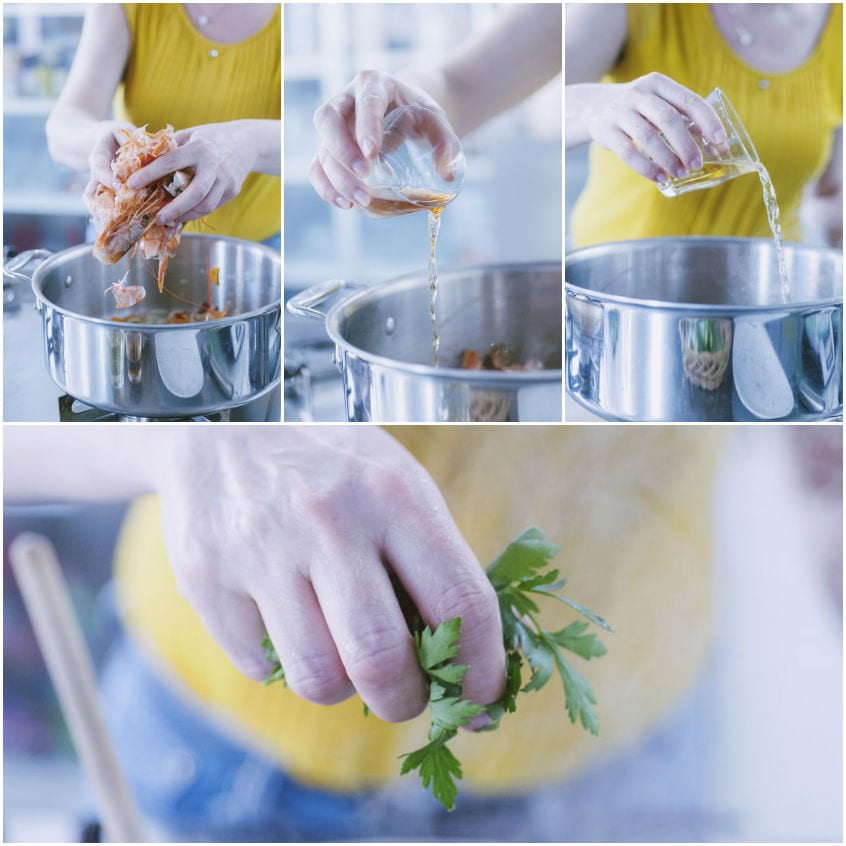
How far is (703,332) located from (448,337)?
263 mm

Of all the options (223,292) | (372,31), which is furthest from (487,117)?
(223,292)

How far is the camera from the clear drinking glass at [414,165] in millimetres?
903

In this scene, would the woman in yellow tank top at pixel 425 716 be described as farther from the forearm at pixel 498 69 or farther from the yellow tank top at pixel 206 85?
the forearm at pixel 498 69

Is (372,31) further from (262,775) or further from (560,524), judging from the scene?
(262,775)

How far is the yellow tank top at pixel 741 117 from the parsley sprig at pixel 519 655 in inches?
13.7

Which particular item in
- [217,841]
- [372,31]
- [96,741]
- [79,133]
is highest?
[372,31]

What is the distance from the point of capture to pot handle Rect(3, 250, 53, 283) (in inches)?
39.4

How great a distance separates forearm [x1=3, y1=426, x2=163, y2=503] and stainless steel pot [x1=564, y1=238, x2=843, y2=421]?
1.49 feet

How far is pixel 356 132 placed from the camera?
922 millimetres

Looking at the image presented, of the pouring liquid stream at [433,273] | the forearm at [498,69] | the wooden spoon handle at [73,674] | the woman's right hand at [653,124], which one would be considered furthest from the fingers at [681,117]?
the wooden spoon handle at [73,674]

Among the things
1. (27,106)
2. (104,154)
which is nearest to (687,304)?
(104,154)

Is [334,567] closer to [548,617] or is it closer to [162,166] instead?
[548,617]

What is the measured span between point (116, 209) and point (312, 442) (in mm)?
298

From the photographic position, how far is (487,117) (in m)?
0.96
